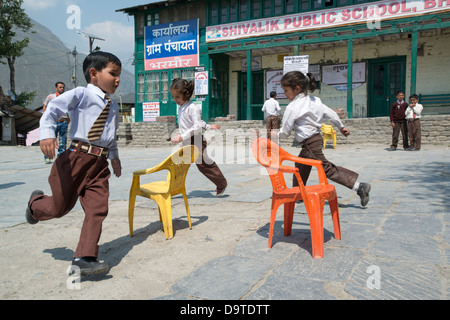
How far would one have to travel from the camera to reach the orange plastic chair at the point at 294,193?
8.31 feet

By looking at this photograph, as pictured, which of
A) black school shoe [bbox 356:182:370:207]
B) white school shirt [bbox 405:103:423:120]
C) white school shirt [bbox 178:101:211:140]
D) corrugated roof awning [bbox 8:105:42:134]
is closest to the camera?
black school shoe [bbox 356:182:370:207]

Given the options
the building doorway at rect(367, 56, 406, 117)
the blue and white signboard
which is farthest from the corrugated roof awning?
the building doorway at rect(367, 56, 406, 117)

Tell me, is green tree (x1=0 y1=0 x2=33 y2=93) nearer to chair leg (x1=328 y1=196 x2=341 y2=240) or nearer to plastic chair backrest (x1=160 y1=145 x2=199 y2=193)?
plastic chair backrest (x1=160 y1=145 x2=199 y2=193)

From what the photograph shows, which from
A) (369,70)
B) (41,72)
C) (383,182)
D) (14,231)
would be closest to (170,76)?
(369,70)

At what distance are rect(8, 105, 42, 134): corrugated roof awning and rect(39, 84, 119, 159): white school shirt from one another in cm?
2110

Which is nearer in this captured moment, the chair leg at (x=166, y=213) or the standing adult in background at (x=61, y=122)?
the chair leg at (x=166, y=213)

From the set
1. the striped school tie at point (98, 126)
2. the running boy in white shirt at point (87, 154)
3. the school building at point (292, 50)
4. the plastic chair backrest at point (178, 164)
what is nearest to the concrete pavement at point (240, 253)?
the running boy in white shirt at point (87, 154)

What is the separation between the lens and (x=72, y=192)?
8.18ft

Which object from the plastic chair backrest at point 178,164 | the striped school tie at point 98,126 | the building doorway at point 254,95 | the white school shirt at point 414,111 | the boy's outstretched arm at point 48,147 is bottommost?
the plastic chair backrest at point 178,164

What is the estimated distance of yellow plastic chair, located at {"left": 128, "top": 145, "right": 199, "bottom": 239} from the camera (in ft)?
10.2

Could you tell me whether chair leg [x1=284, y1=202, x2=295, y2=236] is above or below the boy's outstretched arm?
below

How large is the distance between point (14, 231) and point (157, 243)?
1455 mm

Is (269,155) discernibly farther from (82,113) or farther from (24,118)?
(24,118)

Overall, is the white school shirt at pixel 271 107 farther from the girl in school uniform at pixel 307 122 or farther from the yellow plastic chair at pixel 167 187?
the yellow plastic chair at pixel 167 187
